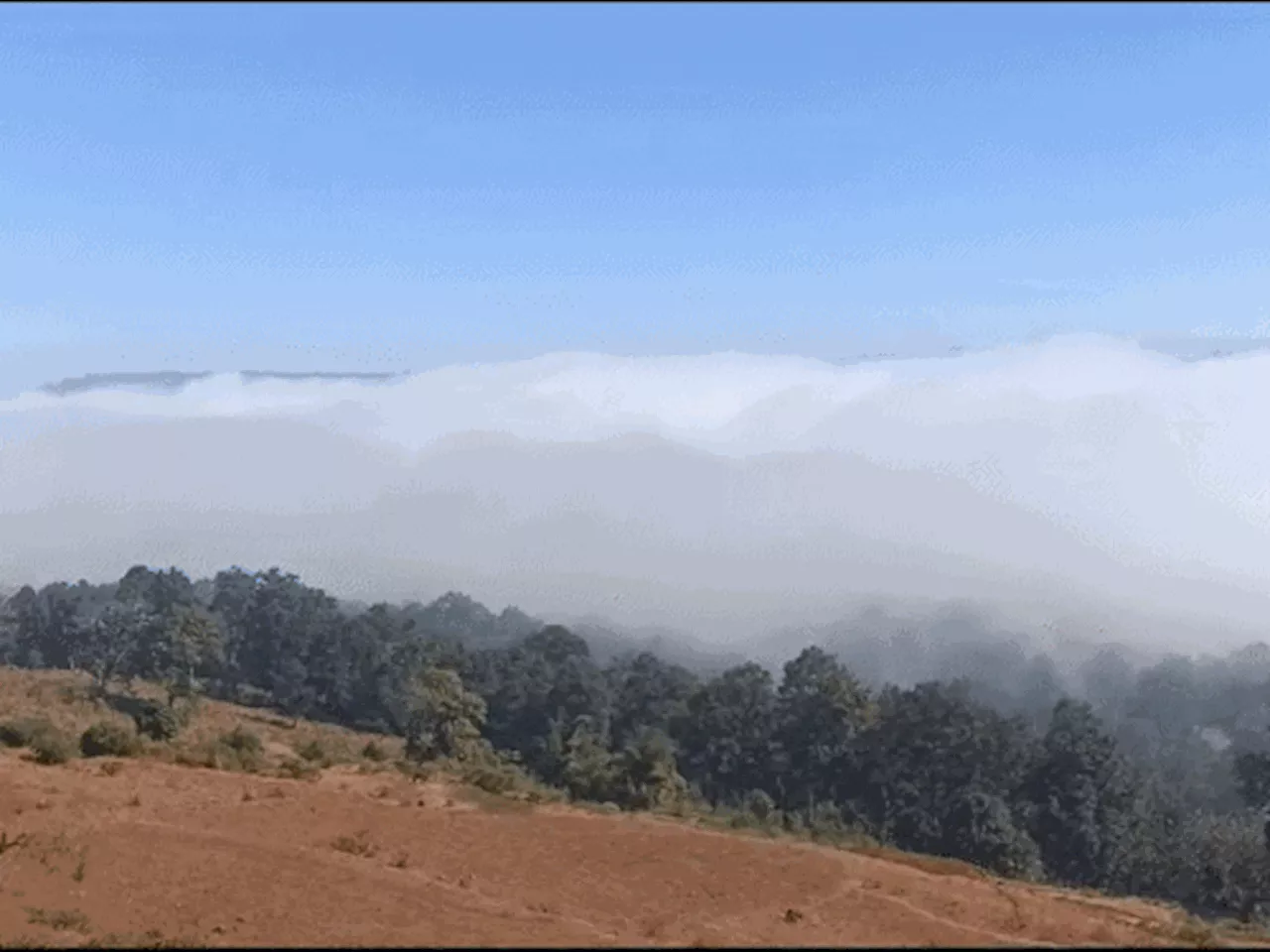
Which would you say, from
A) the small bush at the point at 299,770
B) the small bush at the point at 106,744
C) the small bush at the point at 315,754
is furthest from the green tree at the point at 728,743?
the small bush at the point at 106,744

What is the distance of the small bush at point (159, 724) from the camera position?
30.4 metres

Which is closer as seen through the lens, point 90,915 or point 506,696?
point 90,915

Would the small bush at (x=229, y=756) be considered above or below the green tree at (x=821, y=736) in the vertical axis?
above

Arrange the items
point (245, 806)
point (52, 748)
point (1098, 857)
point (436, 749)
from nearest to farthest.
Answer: point (245, 806) → point (52, 748) → point (436, 749) → point (1098, 857)

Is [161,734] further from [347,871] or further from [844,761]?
[844,761]

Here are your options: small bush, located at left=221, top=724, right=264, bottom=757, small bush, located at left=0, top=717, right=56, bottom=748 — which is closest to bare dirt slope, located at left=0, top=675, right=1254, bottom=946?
small bush, located at left=0, top=717, right=56, bottom=748

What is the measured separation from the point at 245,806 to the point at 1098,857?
34972mm

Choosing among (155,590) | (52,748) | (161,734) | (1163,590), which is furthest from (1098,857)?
(1163,590)

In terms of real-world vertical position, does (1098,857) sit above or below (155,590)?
below

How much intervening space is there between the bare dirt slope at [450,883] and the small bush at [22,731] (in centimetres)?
361

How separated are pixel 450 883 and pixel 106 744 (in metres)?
13.6

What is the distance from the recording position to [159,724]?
101ft

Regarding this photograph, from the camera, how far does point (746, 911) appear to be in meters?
15.6

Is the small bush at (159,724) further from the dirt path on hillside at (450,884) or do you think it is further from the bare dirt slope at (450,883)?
the dirt path on hillside at (450,884)
